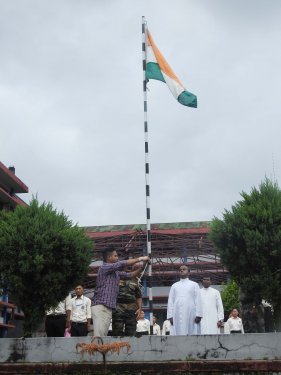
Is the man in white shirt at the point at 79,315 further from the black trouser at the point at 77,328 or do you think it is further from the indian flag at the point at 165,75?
the indian flag at the point at 165,75

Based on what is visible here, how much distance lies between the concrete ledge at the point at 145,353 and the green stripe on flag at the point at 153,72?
725 cm

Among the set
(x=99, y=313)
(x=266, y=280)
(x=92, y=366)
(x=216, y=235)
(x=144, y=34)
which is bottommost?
(x=92, y=366)

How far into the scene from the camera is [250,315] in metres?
10.9

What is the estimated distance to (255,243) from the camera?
1050 cm

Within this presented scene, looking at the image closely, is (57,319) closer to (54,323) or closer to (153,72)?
(54,323)

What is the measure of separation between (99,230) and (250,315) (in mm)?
39500

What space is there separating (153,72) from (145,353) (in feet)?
24.9

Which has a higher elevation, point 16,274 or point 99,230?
point 99,230

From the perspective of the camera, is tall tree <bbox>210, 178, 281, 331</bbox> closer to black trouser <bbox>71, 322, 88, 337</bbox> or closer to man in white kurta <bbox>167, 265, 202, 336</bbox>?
man in white kurta <bbox>167, 265, 202, 336</bbox>

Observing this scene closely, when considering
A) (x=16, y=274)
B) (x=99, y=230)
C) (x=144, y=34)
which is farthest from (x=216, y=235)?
(x=99, y=230)

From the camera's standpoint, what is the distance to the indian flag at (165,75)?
14.0 meters

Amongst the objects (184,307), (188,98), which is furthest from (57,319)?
(188,98)

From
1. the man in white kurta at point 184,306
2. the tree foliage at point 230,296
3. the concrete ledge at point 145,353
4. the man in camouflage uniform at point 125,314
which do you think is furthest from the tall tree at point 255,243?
the tree foliage at point 230,296

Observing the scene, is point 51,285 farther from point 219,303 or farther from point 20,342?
point 219,303
